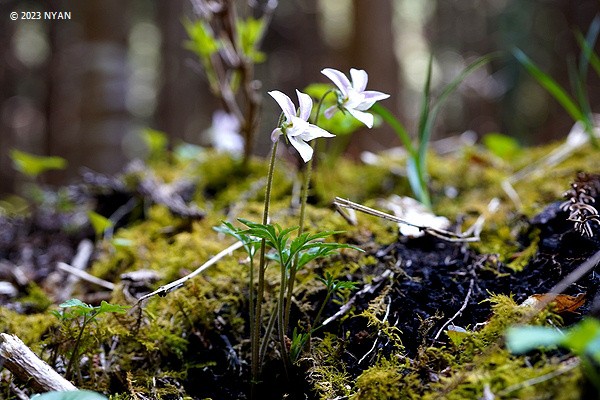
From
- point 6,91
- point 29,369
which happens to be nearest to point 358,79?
point 29,369

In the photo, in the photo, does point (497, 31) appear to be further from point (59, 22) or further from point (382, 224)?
point (382, 224)

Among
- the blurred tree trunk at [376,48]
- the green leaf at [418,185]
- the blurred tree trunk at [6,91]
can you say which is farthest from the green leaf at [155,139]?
the blurred tree trunk at [6,91]

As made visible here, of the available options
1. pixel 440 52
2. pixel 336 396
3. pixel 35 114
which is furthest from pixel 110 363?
pixel 440 52

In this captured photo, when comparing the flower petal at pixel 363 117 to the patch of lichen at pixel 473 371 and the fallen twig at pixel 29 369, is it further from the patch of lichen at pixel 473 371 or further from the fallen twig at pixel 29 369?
the fallen twig at pixel 29 369

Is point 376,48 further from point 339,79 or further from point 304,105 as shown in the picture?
point 304,105

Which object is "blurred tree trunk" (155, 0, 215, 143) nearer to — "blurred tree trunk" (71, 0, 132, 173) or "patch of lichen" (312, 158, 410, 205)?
"blurred tree trunk" (71, 0, 132, 173)

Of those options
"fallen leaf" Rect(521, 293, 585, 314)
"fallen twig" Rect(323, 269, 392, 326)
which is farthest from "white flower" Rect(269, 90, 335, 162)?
"fallen leaf" Rect(521, 293, 585, 314)
